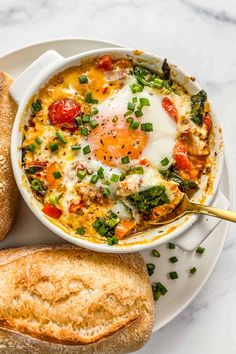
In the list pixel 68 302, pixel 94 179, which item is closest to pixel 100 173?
pixel 94 179

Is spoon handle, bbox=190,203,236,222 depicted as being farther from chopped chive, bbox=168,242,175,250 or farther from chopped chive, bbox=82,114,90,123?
chopped chive, bbox=82,114,90,123

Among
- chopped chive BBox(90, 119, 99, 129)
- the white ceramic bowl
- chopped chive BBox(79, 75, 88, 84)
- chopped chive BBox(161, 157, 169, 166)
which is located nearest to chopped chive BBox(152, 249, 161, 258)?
the white ceramic bowl

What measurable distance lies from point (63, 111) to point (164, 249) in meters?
0.97

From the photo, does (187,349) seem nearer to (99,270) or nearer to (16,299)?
(99,270)

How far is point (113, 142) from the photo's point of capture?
3289mm

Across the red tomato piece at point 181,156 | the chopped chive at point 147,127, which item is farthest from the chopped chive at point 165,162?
the chopped chive at point 147,127

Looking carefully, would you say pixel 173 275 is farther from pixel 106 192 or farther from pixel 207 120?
pixel 207 120

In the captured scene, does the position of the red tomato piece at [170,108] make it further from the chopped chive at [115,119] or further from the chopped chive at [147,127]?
the chopped chive at [115,119]

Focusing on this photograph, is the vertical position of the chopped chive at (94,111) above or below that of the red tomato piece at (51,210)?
above

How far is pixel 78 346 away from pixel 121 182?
833mm

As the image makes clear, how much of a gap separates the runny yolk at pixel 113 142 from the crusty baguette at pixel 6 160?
421 millimetres

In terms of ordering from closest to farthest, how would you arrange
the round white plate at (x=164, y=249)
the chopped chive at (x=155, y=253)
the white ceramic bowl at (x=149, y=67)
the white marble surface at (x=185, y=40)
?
1. the white ceramic bowl at (x=149, y=67)
2. the round white plate at (x=164, y=249)
3. the chopped chive at (x=155, y=253)
4. the white marble surface at (x=185, y=40)

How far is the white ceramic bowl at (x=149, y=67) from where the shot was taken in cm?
319

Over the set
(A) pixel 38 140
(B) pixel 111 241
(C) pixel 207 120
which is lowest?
(B) pixel 111 241
